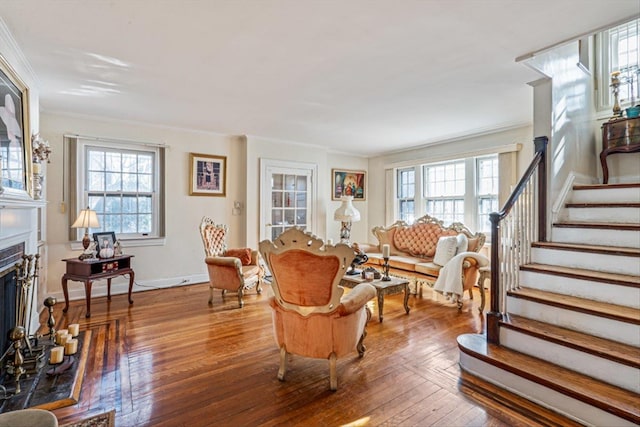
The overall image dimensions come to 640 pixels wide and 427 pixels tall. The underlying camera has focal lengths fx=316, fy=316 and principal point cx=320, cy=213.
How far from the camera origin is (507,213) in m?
2.59

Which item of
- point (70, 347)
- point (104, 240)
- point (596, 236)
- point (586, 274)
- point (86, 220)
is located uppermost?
point (86, 220)

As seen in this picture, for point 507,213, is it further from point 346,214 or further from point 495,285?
point 346,214

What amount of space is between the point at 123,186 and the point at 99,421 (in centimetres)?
362

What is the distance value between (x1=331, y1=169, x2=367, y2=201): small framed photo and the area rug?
543cm

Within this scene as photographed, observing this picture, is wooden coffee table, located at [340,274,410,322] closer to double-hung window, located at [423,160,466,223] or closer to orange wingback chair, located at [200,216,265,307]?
orange wingback chair, located at [200,216,265,307]

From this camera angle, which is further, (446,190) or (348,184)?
(348,184)

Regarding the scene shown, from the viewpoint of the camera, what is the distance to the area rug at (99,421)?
183 cm

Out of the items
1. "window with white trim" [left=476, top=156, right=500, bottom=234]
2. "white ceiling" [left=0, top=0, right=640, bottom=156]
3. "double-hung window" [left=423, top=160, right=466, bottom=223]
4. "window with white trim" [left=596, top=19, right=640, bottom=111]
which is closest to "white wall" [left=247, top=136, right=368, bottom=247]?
"white ceiling" [left=0, top=0, right=640, bottom=156]

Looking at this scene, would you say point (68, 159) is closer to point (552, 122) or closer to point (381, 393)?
point (381, 393)

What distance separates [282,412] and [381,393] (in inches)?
26.8

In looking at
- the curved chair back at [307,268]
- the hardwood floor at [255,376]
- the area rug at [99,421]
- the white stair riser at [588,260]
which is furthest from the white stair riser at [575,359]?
the area rug at [99,421]

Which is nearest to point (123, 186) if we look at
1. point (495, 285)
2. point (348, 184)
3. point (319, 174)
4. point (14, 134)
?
point (14, 134)

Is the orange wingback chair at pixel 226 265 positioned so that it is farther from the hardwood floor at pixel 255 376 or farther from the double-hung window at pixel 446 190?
the double-hung window at pixel 446 190

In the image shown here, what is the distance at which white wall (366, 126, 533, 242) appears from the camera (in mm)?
4668
